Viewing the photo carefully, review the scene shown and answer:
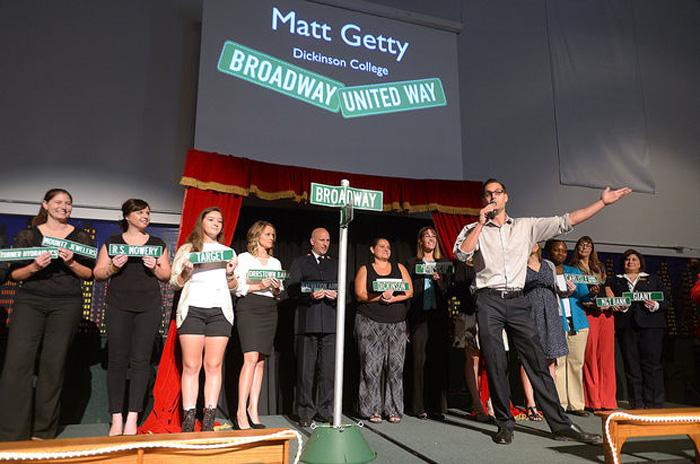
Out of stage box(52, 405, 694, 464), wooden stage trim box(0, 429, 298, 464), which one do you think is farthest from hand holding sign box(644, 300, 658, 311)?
wooden stage trim box(0, 429, 298, 464)

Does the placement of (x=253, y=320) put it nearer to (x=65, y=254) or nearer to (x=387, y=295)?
(x=387, y=295)

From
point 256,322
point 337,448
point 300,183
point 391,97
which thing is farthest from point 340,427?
point 391,97

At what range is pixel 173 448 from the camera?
159 centimetres

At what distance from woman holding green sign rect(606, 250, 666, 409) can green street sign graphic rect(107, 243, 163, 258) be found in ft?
12.3

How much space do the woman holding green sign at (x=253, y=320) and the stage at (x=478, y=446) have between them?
393mm

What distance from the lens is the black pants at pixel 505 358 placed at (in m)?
2.90

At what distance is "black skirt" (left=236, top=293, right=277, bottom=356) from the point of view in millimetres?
3420

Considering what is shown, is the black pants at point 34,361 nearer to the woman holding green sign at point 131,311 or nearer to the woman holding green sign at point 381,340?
the woman holding green sign at point 131,311

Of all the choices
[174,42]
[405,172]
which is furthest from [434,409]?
[174,42]

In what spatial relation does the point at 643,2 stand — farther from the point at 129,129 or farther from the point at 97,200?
the point at 97,200

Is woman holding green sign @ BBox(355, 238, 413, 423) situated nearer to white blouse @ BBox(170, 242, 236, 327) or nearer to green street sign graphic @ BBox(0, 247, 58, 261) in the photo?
white blouse @ BBox(170, 242, 236, 327)

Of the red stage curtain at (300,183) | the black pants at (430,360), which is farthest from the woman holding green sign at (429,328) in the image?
the red stage curtain at (300,183)

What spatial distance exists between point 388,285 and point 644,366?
2.36 m

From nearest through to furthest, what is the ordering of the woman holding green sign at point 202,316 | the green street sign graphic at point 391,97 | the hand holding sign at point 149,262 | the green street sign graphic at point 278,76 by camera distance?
the woman holding green sign at point 202,316 < the hand holding sign at point 149,262 < the green street sign graphic at point 278,76 < the green street sign graphic at point 391,97
